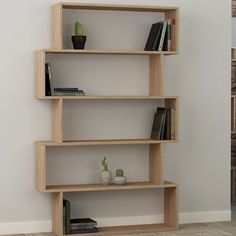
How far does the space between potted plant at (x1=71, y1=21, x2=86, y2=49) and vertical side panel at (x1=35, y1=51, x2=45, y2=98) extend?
0.29 m

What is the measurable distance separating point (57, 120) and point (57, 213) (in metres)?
0.72

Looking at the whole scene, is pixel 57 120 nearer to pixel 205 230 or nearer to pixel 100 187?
pixel 100 187

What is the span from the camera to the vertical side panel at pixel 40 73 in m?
5.50

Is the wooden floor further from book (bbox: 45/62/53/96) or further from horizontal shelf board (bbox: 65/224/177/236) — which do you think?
book (bbox: 45/62/53/96)

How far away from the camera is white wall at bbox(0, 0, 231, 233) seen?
224 inches

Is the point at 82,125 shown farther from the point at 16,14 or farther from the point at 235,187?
the point at 235,187

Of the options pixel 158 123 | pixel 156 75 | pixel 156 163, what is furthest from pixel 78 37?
pixel 156 163

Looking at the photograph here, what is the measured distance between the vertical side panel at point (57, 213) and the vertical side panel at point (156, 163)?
2.76 feet

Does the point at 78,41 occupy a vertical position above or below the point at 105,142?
above

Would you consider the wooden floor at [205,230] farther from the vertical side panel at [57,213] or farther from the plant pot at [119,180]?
the plant pot at [119,180]

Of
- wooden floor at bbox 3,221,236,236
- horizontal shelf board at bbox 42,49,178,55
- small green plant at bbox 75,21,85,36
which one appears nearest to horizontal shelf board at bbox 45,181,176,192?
wooden floor at bbox 3,221,236,236

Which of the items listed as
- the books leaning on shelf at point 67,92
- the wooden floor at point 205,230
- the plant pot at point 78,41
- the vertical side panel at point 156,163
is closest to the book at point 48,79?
the books leaning on shelf at point 67,92

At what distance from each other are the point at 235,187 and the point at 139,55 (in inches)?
81.3

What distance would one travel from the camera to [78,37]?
5.64 metres
